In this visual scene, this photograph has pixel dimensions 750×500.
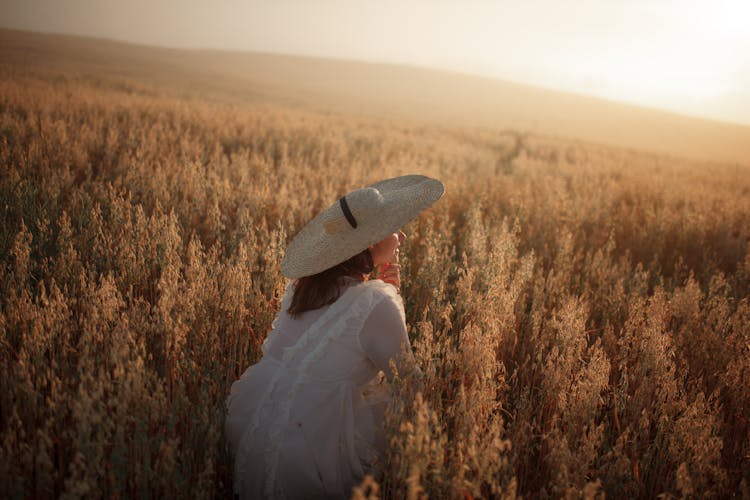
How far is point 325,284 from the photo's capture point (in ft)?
6.15

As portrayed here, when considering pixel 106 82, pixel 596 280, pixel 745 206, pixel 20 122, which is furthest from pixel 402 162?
pixel 106 82

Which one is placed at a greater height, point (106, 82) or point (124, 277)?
point (106, 82)

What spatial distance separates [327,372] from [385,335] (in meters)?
0.26

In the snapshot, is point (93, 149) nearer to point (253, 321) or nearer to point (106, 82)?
point (253, 321)

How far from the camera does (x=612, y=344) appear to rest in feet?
8.86

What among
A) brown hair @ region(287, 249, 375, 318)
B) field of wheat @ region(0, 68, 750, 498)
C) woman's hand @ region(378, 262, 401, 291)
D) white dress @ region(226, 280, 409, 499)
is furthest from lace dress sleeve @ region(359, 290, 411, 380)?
woman's hand @ region(378, 262, 401, 291)

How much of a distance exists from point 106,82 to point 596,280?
858 inches

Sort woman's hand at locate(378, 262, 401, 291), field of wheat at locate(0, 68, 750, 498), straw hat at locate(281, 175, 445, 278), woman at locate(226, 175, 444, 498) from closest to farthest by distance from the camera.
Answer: field of wheat at locate(0, 68, 750, 498) < woman at locate(226, 175, 444, 498) < straw hat at locate(281, 175, 445, 278) < woman's hand at locate(378, 262, 401, 291)

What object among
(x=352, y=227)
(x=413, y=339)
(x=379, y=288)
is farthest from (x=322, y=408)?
(x=413, y=339)

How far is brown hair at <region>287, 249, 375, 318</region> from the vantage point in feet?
6.05

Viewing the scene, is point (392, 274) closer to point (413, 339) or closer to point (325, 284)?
point (325, 284)

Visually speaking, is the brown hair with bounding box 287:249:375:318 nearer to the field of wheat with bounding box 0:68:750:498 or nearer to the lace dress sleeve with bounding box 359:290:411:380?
the lace dress sleeve with bounding box 359:290:411:380

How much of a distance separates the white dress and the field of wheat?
6.0 inches

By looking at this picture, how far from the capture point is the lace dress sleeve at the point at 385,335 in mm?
1673
